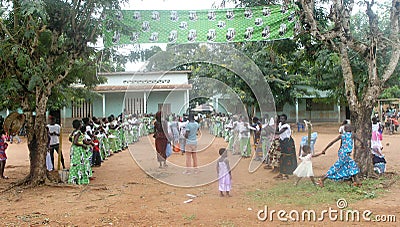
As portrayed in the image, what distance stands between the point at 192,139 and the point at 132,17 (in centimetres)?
335

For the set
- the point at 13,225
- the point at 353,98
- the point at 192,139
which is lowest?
the point at 13,225

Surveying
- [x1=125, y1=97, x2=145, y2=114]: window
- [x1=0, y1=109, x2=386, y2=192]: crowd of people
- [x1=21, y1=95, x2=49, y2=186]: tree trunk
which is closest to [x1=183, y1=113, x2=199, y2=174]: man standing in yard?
[x1=0, y1=109, x2=386, y2=192]: crowd of people

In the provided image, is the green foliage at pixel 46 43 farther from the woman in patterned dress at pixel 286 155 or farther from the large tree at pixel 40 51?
the woman in patterned dress at pixel 286 155

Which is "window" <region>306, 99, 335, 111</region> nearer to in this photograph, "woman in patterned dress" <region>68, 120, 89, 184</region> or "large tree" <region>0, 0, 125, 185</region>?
"large tree" <region>0, 0, 125, 185</region>

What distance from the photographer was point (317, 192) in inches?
282

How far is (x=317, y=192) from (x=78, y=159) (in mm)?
4908

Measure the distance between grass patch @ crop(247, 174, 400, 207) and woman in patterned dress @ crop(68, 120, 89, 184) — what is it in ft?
11.9

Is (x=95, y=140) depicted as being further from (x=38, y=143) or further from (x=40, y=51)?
(x=40, y=51)

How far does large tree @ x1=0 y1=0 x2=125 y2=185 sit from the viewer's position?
7.62m

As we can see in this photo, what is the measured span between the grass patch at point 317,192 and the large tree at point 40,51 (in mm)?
4643

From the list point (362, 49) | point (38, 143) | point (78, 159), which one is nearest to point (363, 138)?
point (362, 49)

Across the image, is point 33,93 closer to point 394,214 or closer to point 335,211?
point 335,211

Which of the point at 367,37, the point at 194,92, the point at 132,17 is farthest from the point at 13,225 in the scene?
the point at 194,92

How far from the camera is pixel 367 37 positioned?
8.56 metres
